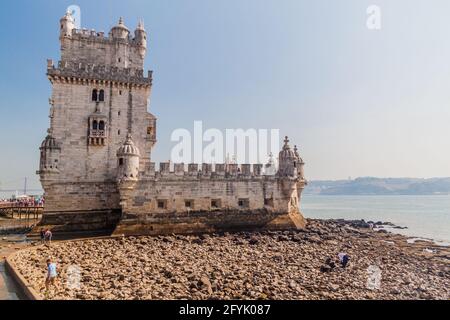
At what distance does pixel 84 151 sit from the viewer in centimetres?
2558

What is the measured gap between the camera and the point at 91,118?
25.6 meters

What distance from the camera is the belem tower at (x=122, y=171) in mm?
24500

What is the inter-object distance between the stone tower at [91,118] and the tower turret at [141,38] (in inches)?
31.2

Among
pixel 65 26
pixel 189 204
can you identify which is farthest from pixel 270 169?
pixel 65 26

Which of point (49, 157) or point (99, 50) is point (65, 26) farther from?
point (49, 157)

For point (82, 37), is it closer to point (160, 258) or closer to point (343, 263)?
point (160, 258)

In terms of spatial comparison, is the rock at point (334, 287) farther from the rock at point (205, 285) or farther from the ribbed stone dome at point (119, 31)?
the ribbed stone dome at point (119, 31)

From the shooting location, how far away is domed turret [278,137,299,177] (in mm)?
27709

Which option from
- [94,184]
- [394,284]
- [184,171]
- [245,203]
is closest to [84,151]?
[94,184]

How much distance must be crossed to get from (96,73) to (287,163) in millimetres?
18368

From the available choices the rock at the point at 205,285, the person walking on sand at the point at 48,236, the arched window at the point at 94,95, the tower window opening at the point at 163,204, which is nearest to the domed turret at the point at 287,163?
the tower window opening at the point at 163,204

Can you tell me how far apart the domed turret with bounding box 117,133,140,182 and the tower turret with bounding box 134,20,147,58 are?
9.72 meters

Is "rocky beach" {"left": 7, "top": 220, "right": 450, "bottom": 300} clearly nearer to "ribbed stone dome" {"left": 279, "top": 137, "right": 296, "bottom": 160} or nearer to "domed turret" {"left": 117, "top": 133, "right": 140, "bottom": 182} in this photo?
"domed turret" {"left": 117, "top": 133, "right": 140, "bottom": 182}
